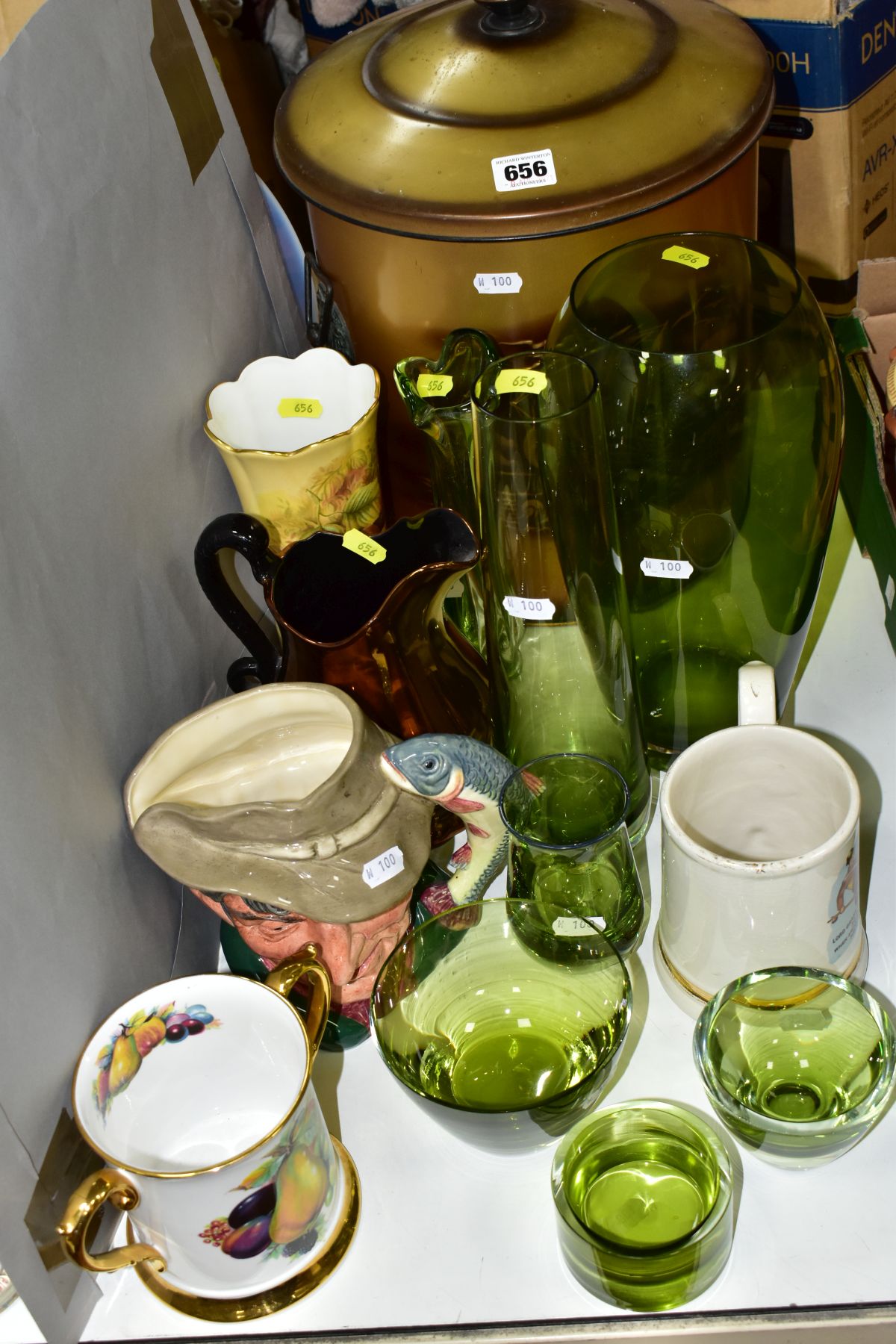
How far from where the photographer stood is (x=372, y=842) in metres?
0.61

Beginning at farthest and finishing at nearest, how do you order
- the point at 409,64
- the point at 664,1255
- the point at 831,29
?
the point at 831,29, the point at 409,64, the point at 664,1255

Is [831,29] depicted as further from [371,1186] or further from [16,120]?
[371,1186]

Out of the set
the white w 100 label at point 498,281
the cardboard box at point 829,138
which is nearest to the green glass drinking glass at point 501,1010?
the white w 100 label at point 498,281

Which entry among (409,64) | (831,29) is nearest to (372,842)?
(409,64)

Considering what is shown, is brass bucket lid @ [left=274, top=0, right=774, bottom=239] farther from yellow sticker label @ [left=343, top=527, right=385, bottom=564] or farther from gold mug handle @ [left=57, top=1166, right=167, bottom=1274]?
gold mug handle @ [left=57, top=1166, right=167, bottom=1274]

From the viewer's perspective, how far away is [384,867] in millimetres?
615

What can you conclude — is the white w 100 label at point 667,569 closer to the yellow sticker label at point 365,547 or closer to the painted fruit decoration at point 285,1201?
the yellow sticker label at point 365,547

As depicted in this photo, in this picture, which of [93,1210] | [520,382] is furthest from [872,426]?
[93,1210]

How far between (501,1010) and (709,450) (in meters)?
0.30

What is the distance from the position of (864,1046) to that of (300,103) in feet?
2.11

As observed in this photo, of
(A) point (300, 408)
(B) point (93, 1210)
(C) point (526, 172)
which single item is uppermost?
(C) point (526, 172)

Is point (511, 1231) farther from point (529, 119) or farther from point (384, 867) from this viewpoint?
point (529, 119)

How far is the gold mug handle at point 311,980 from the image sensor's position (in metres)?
0.60

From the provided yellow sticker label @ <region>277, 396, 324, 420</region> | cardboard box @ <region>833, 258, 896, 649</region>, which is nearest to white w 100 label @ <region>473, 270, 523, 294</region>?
yellow sticker label @ <region>277, 396, 324, 420</region>
